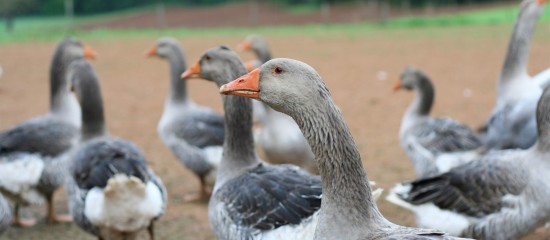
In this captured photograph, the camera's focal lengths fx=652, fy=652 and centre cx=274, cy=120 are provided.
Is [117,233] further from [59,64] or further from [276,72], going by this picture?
[59,64]

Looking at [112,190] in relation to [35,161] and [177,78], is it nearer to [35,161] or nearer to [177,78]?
[35,161]

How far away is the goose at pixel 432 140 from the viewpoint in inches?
239

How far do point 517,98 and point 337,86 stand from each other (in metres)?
7.19

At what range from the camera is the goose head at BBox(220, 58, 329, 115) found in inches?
115

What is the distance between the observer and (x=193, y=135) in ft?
22.0

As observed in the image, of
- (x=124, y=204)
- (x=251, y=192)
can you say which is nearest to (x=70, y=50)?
(x=124, y=204)

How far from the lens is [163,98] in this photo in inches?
500

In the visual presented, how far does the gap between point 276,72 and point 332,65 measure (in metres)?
13.7

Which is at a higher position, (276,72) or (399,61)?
(276,72)

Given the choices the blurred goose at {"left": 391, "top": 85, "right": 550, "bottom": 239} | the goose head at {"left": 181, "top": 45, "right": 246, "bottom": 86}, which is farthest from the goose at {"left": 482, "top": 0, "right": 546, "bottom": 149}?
the goose head at {"left": 181, "top": 45, "right": 246, "bottom": 86}

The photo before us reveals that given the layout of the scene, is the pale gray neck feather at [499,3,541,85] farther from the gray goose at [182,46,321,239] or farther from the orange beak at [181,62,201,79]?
→ the orange beak at [181,62,201,79]

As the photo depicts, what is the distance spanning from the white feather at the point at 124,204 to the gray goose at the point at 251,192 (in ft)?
1.59

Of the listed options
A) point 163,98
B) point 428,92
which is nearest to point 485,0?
point 163,98

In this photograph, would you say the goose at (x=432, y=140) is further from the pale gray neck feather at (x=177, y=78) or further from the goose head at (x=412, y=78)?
the pale gray neck feather at (x=177, y=78)
